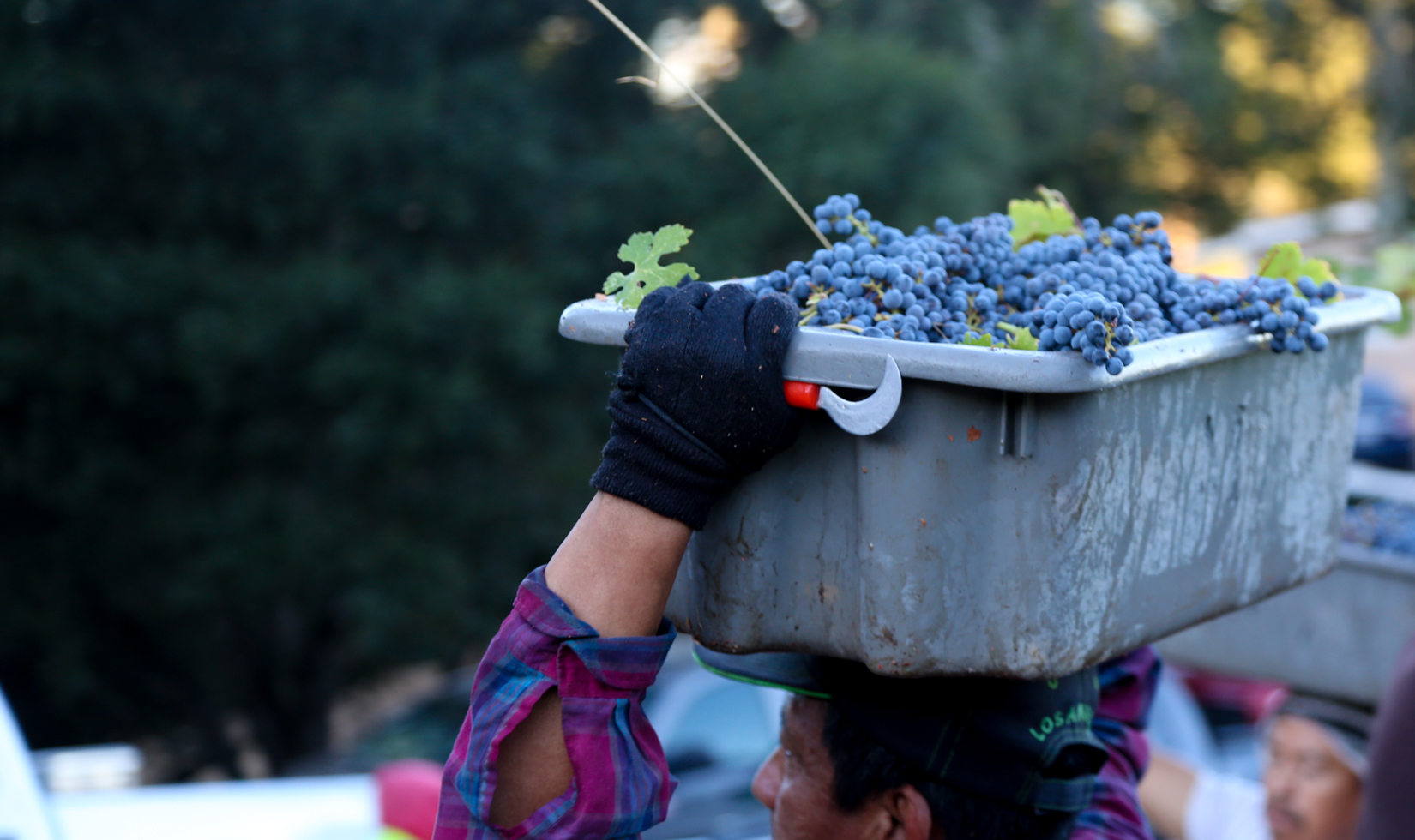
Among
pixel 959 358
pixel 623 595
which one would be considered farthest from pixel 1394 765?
pixel 623 595

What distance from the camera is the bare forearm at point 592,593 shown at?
3.65 ft

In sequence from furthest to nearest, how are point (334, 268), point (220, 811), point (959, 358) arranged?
1. point (334, 268)
2. point (220, 811)
3. point (959, 358)

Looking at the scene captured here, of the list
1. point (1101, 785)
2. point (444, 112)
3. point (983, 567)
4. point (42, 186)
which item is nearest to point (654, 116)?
point (444, 112)

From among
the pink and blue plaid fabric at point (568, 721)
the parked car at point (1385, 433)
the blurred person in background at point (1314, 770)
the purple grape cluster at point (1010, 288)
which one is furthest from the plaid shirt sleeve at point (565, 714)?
the parked car at point (1385, 433)

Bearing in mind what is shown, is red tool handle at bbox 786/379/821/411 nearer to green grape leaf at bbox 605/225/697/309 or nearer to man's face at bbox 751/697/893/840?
green grape leaf at bbox 605/225/697/309

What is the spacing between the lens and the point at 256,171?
5.46 metres

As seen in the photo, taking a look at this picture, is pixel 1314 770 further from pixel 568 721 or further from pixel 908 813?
pixel 568 721

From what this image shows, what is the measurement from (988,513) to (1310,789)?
1860 millimetres

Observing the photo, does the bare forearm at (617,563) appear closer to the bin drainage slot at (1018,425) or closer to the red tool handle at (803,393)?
the red tool handle at (803,393)

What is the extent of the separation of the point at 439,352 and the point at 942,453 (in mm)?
4612

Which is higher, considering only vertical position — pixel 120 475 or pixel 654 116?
pixel 654 116

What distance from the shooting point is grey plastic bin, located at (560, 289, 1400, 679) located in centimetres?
108

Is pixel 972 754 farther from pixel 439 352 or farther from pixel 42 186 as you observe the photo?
pixel 42 186

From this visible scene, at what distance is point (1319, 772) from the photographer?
8.20ft
